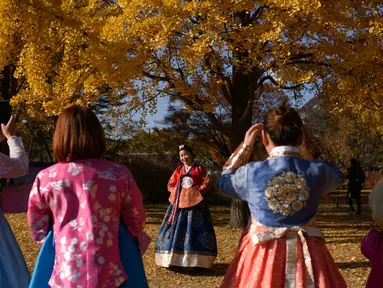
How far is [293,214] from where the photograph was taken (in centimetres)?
294

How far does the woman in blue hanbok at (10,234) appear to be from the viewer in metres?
3.21

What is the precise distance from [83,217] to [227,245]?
6.54 m

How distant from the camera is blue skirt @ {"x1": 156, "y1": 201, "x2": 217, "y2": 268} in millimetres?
6621

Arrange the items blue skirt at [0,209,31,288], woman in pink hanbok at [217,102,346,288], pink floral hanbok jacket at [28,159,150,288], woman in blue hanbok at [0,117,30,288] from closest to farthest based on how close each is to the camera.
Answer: pink floral hanbok jacket at [28,159,150,288]
woman in pink hanbok at [217,102,346,288]
woman in blue hanbok at [0,117,30,288]
blue skirt at [0,209,31,288]

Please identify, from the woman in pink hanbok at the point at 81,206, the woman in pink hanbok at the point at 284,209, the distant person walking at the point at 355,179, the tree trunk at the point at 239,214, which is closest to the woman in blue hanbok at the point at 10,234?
the woman in pink hanbok at the point at 81,206

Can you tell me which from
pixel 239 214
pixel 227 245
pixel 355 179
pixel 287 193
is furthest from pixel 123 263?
pixel 355 179

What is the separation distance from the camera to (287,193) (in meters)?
2.90

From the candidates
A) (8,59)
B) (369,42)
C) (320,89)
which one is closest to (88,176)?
(369,42)

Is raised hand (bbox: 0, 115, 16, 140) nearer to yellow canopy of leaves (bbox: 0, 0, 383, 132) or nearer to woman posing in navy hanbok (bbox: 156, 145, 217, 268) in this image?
woman posing in navy hanbok (bbox: 156, 145, 217, 268)

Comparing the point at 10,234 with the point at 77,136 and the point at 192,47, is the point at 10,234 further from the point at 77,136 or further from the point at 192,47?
the point at 192,47

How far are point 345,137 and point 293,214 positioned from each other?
60.9 feet

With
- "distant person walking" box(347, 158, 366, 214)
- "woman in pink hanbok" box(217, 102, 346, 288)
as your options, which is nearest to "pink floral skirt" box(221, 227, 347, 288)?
"woman in pink hanbok" box(217, 102, 346, 288)

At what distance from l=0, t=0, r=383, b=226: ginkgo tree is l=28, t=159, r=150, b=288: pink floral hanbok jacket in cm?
460

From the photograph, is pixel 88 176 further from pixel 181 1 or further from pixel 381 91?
pixel 381 91
